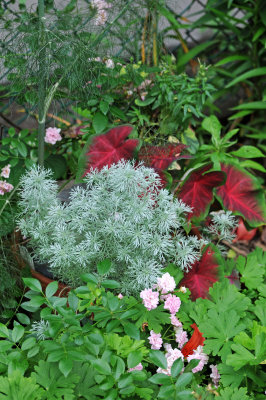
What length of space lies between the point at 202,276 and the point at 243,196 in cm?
40

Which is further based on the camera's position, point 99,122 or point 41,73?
point 99,122

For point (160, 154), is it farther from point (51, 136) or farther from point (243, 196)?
point (51, 136)

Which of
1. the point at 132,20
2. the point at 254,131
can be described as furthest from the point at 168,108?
the point at 254,131

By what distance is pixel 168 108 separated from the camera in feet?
6.72

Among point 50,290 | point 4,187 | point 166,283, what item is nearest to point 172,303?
point 166,283

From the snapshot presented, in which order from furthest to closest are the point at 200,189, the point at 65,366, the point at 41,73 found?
the point at 200,189 → the point at 41,73 → the point at 65,366

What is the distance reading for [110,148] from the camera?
1767 mm

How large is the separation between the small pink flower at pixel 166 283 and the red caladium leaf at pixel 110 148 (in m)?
0.51

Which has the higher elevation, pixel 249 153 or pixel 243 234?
pixel 249 153

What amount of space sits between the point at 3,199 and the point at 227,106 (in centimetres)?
162

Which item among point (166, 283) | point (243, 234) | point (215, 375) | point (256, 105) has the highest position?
point (256, 105)

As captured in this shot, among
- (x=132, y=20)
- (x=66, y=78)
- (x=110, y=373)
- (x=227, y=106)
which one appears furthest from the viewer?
(x=227, y=106)

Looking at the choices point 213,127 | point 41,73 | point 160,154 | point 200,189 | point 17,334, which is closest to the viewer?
point 17,334

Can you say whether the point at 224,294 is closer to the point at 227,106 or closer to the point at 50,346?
the point at 50,346
